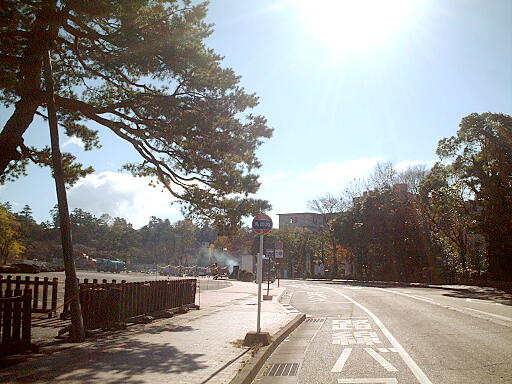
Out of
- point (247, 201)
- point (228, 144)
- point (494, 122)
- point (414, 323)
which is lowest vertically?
point (414, 323)

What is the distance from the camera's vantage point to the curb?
6.77 m

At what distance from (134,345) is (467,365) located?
6.23 m

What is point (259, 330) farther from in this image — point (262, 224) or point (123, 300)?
point (123, 300)

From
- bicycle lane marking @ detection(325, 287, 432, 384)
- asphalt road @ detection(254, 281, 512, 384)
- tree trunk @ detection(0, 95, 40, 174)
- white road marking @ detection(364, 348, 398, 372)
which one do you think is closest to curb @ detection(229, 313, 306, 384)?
asphalt road @ detection(254, 281, 512, 384)

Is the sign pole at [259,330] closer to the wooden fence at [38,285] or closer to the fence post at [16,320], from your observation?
the fence post at [16,320]

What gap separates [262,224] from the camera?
11266 mm

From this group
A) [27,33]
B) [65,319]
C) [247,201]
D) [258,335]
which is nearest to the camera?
[258,335]

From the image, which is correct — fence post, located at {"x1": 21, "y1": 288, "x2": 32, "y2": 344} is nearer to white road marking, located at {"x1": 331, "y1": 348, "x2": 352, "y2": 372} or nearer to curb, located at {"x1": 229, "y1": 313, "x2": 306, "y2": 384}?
curb, located at {"x1": 229, "y1": 313, "x2": 306, "y2": 384}

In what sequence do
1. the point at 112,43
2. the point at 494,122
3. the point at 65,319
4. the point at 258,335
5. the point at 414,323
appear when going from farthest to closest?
the point at 494,122 → the point at 414,323 → the point at 65,319 → the point at 112,43 → the point at 258,335

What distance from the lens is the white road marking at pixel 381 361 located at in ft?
25.7

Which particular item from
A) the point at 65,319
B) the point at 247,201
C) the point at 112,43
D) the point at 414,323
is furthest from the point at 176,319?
the point at 112,43

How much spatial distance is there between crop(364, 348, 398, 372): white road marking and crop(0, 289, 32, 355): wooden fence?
20.4 feet

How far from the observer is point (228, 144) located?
14508 millimetres

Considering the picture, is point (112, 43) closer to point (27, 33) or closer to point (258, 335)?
point (27, 33)
